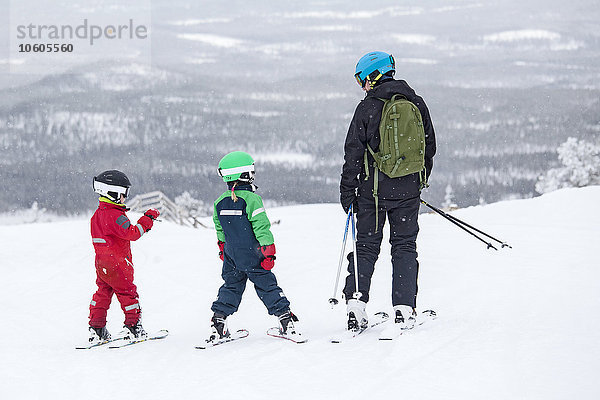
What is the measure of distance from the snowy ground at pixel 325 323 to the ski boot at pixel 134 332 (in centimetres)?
13

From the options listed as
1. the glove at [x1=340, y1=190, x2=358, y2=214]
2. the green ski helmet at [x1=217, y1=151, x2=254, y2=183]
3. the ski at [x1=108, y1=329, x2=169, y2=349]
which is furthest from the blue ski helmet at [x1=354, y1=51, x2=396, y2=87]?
the ski at [x1=108, y1=329, x2=169, y2=349]

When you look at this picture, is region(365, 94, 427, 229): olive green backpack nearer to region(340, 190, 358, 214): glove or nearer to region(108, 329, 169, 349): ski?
region(340, 190, 358, 214): glove

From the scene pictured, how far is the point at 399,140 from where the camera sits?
17.0ft

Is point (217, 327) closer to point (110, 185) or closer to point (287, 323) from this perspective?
point (287, 323)

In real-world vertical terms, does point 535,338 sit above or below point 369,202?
below

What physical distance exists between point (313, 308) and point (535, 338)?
323cm

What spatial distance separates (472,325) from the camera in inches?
207

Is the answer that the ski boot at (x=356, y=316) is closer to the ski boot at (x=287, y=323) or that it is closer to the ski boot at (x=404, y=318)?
the ski boot at (x=404, y=318)

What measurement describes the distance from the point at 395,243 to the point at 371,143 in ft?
2.94

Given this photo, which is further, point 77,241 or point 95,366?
point 77,241

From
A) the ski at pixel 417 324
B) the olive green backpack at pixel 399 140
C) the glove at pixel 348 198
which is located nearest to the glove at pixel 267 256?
the glove at pixel 348 198

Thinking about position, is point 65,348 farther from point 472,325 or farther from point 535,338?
point 535,338

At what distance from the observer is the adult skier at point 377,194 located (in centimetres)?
525

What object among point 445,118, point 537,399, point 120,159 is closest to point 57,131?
point 120,159
